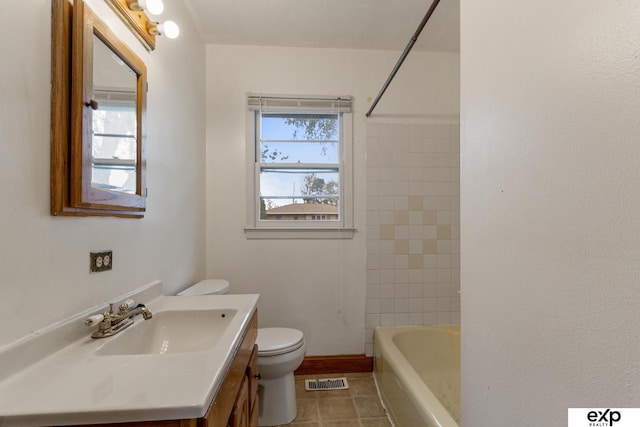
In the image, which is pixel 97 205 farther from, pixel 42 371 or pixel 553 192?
pixel 553 192

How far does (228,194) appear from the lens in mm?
2279

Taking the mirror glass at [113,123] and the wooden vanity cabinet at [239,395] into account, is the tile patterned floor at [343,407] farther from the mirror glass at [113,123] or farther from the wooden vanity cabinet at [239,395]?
the mirror glass at [113,123]

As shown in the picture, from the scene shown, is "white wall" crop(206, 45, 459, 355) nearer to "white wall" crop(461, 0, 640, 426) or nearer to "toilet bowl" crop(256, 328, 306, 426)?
"toilet bowl" crop(256, 328, 306, 426)

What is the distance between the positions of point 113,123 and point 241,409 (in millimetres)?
1129

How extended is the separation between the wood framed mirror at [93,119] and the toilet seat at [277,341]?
975mm

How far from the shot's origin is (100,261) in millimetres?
1018

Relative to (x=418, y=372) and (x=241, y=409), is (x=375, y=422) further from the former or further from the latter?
(x=241, y=409)

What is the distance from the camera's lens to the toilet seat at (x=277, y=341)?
1.66m

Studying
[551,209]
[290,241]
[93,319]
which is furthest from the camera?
[290,241]

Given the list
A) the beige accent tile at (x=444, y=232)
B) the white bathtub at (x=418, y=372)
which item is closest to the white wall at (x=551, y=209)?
the white bathtub at (x=418, y=372)

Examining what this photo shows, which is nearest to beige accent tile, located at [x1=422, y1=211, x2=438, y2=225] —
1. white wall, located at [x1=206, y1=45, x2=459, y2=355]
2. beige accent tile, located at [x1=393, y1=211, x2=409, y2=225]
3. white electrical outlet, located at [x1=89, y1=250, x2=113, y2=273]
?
beige accent tile, located at [x1=393, y1=211, x2=409, y2=225]

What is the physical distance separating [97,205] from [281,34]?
1.80 metres

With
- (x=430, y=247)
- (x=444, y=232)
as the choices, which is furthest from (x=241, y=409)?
(x=444, y=232)

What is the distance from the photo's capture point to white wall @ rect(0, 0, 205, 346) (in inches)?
27.8
